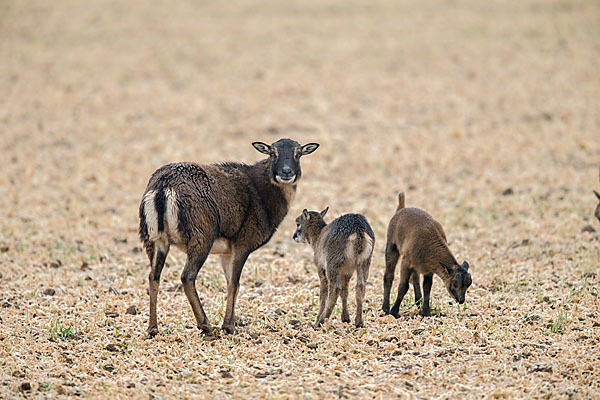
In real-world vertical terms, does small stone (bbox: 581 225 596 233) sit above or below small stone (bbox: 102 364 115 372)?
above

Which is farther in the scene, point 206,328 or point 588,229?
point 588,229

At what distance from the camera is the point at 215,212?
951 cm

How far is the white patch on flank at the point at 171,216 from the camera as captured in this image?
9.04 metres

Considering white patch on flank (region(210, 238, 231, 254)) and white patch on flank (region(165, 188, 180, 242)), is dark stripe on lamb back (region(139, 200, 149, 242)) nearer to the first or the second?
white patch on flank (region(165, 188, 180, 242))

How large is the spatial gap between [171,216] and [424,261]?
3.55m

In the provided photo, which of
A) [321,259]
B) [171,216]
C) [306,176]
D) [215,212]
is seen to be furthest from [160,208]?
[306,176]

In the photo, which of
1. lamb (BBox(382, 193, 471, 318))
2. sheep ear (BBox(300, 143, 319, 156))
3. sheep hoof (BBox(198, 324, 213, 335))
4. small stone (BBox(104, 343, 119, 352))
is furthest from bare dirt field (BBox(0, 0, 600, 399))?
sheep ear (BBox(300, 143, 319, 156))

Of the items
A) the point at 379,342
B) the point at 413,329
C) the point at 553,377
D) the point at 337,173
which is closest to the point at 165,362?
the point at 379,342

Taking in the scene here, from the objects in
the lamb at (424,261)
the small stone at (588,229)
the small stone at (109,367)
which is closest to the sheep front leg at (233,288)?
the small stone at (109,367)

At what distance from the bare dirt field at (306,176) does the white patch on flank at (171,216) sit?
1.34 meters

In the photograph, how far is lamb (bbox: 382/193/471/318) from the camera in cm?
962

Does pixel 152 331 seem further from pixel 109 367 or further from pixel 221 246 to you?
pixel 221 246

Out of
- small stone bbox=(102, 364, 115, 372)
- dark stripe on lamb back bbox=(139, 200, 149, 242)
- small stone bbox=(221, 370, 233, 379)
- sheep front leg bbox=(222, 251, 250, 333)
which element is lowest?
small stone bbox=(102, 364, 115, 372)

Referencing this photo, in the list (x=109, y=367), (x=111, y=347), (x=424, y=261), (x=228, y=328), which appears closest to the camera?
(x=109, y=367)
